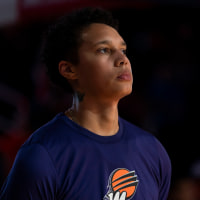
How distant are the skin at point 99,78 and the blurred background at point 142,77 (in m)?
2.96

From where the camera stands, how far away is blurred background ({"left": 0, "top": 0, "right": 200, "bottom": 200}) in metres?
5.12

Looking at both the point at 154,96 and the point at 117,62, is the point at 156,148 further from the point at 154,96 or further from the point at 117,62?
the point at 154,96

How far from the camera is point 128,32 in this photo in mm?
6773

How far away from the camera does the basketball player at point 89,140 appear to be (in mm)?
1774

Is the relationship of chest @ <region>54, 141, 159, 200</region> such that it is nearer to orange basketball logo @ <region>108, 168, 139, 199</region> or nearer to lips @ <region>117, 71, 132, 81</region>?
orange basketball logo @ <region>108, 168, 139, 199</region>

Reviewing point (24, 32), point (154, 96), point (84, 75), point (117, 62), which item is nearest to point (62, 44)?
point (84, 75)

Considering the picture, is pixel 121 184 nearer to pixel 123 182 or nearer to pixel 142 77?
pixel 123 182

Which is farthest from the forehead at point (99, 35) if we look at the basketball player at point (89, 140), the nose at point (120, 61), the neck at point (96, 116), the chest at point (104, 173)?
the chest at point (104, 173)

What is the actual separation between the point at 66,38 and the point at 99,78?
1.10 feet

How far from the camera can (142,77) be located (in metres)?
6.33

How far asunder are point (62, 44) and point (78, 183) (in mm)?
787

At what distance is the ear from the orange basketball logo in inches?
22.2

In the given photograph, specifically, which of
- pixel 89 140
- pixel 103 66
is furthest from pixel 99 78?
pixel 89 140

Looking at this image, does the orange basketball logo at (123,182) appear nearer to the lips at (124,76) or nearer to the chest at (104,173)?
the chest at (104,173)
